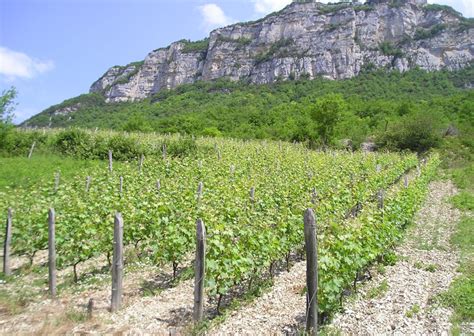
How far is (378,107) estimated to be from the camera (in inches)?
1960

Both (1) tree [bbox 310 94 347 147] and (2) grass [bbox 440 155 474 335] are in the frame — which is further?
(1) tree [bbox 310 94 347 147]

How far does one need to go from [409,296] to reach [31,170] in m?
16.3

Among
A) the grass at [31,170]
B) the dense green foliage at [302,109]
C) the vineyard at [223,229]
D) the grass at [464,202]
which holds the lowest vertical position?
the grass at [464,202]

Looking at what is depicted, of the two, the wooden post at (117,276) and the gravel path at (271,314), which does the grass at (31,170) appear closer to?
the wooden post at (117,276)

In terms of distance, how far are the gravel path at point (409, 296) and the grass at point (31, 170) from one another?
38.3ft

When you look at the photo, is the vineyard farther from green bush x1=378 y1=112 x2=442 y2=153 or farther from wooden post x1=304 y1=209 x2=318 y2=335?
green bush x1=378 y1=112 x2=442 y2=153

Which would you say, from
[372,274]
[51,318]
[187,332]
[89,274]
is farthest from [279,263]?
[51,318]

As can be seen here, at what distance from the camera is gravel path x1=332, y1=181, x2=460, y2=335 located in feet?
16.4

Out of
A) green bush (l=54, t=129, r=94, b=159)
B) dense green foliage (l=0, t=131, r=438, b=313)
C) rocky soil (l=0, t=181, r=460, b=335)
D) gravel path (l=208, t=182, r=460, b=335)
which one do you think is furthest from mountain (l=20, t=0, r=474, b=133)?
rocky soil (l=0, t=181, r=460, b=335)

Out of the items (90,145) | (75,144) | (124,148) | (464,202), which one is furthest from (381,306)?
(75,144)

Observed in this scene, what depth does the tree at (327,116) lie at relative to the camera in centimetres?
3547

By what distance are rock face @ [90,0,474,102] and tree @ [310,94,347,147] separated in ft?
181

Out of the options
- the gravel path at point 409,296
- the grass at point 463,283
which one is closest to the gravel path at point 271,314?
the gravel path at point 409,296

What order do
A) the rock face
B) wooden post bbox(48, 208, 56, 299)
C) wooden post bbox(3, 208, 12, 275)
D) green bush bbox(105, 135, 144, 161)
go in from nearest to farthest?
wooden post bbox(48, 208, 56, 299)
wooden post bbox(3, 208, 12, 275)
green bush bbox(105, 135, 144, 161)
the rock face
